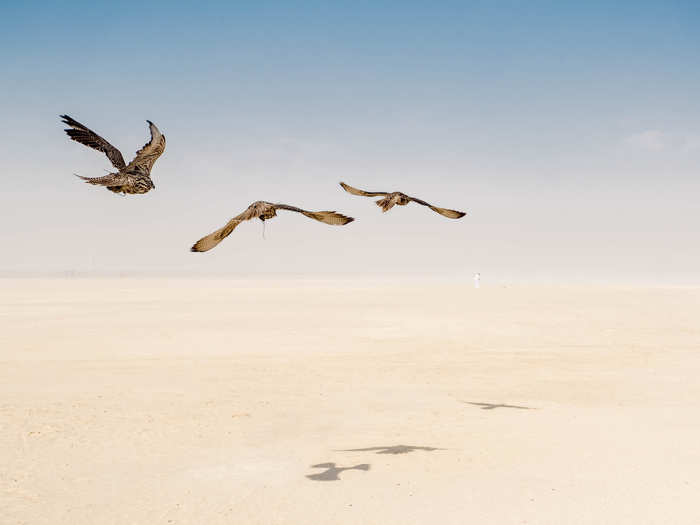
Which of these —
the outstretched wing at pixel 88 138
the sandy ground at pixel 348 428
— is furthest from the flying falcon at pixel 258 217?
the sandy ground at pixel 348 428

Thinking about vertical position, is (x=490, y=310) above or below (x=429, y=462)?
above

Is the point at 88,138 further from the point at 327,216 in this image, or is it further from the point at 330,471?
the point at 330,471

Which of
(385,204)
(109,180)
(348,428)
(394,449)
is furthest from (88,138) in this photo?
(348,428)

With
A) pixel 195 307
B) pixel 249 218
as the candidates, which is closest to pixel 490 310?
pixel 195 307

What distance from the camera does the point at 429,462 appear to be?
14.9 metres

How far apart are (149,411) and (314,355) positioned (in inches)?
443

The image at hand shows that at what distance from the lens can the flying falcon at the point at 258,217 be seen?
4.71 m

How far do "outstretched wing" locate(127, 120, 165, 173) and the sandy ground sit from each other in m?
7.45

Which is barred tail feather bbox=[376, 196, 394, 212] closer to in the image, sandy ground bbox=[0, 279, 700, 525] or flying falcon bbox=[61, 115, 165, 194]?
flying falcon bbox=[61, 115, 165, 194]

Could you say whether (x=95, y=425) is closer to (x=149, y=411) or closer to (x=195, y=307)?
(x=149, y=411)

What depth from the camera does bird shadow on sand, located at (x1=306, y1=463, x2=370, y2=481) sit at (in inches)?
559

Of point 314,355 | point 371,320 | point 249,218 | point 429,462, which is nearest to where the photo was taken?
point 249,218

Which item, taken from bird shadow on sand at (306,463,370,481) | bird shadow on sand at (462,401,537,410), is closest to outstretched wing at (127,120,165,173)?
bird shadow on sand at (306,463,370,481)

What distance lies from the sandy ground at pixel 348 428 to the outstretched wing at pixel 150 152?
293 inches
